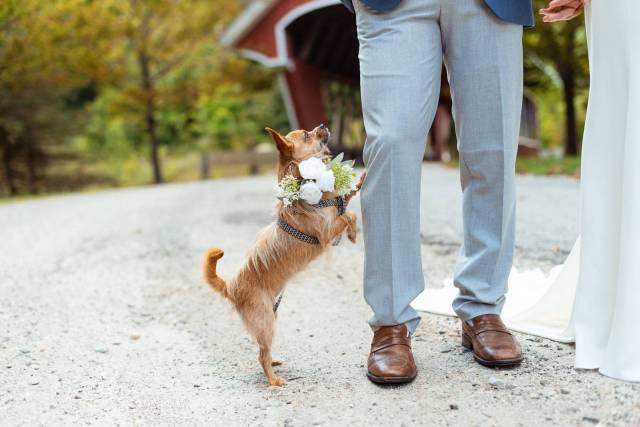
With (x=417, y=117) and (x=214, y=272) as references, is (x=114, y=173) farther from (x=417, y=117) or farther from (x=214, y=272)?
(x=417, y=117)

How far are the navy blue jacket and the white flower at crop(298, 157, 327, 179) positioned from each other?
2.02 ft

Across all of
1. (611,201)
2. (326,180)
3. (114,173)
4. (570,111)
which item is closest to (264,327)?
(326,180)

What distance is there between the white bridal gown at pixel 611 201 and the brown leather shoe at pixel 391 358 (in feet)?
2.16

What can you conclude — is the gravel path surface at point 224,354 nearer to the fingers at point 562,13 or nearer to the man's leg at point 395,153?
the man's leg at point 395,153

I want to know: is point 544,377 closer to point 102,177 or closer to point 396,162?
point 396,162

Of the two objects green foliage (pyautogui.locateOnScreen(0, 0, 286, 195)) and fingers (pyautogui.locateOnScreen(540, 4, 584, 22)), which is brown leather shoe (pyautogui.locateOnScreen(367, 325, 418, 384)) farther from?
green foliage (pyautogui.locateOnScreen(0, 0, 286, 195))

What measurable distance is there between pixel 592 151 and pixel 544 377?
895mm

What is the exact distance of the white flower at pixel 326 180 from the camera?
Result: 2521 millimetres

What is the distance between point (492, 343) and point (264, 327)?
2.99 ft

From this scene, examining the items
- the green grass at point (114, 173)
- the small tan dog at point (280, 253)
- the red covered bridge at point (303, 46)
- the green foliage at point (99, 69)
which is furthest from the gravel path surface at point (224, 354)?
the green grass at point (114, 173)

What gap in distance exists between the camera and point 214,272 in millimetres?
2697

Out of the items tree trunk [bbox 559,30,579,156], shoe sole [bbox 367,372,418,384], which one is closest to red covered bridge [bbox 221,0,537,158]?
tree trunk [bbox 559,30,579,156]

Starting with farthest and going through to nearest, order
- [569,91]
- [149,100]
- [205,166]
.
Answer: [149,100]
[205,166]
[569,91]

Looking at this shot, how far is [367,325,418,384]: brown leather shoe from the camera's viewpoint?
243 centimetres
